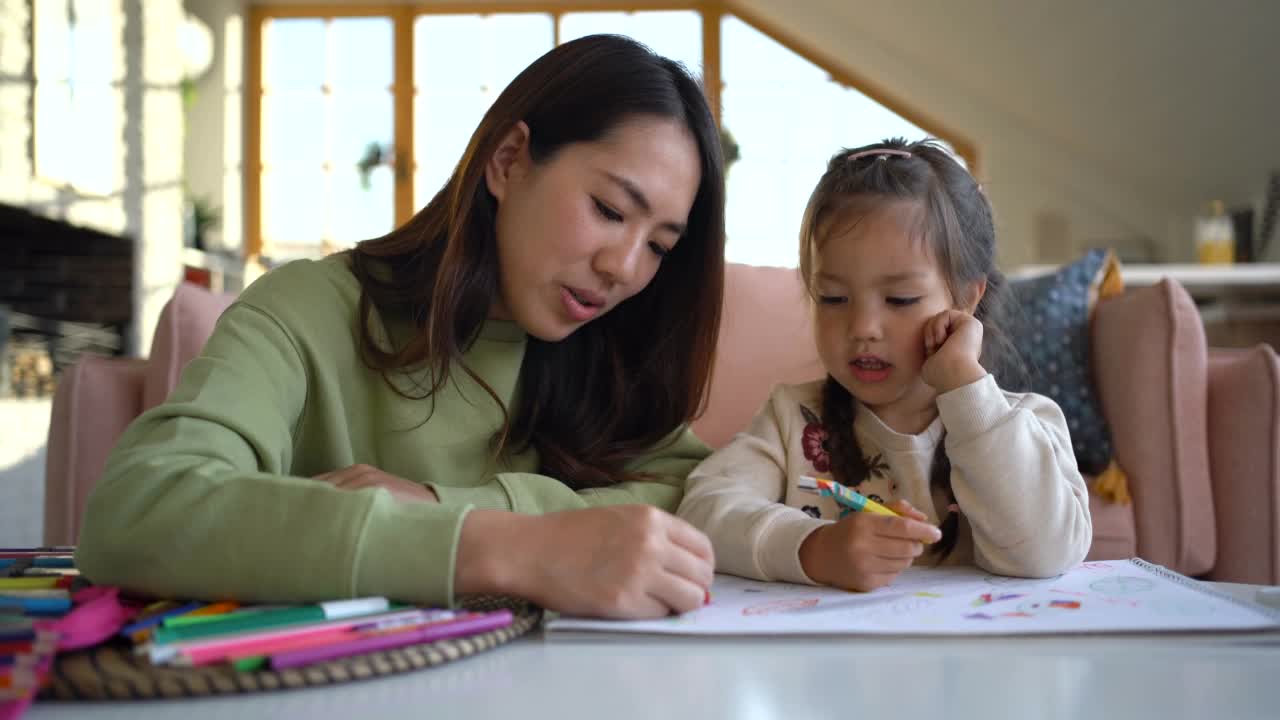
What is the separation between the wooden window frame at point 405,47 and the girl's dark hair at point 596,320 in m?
5.38

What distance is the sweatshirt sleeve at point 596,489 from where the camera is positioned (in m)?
0.92

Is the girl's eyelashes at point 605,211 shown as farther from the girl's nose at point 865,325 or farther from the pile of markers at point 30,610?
the pile of markers at point 30,610

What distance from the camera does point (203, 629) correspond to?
1.74ft

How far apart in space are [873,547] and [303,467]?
572mm

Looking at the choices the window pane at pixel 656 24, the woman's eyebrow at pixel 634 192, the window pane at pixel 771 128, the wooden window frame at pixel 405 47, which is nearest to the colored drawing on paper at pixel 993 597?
the woman's eyebrow at pixel 634 192

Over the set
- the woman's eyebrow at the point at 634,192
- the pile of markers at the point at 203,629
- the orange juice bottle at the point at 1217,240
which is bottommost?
the pile of markers at the point at 203,629

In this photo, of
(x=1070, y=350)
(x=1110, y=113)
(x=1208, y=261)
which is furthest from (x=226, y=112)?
(x=1070, y=350)

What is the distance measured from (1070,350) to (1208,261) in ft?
6.99

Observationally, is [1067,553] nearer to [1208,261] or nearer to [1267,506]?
[1267,506]

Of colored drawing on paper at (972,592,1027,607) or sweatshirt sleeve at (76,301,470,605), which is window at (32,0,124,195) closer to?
sweatshirt sleeve at (76,301,470,605)

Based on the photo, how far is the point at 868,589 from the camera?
29.8 inches

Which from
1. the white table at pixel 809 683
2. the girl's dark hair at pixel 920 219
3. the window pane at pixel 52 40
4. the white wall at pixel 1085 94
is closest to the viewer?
the white table at pixel 809 683

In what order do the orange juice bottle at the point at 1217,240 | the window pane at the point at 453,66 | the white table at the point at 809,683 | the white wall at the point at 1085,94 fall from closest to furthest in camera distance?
the white table at the point at 809,683 < the orange juice bottle at the point at 1217,240 < the white wall at the point at 1085,94 < the window pane at the point at 453,66

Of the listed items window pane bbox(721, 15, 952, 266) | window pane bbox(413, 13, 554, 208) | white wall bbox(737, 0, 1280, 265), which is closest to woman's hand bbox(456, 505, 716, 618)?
white wall bbox(737, 0, 1280, 265)
